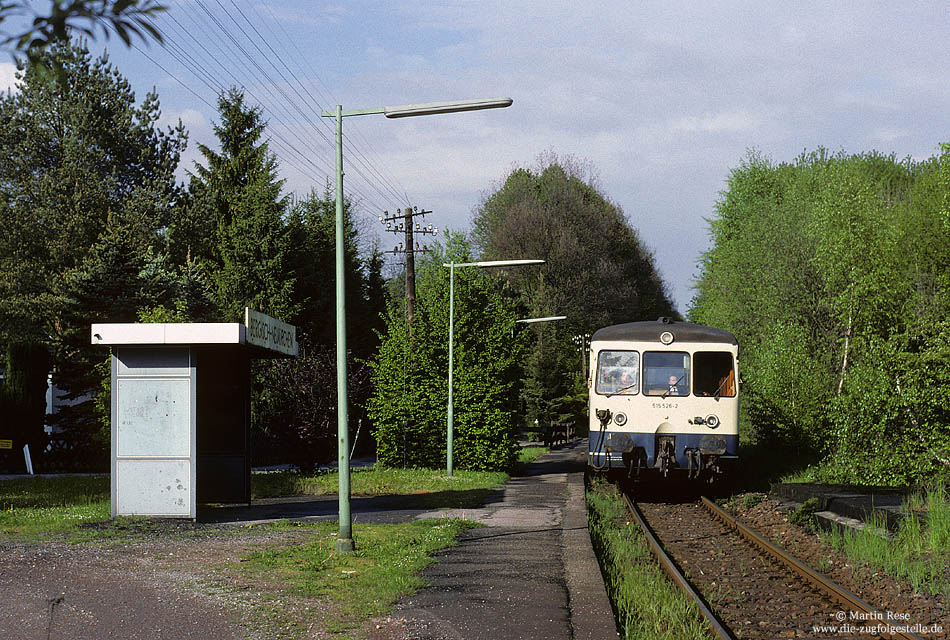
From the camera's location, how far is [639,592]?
393 inches

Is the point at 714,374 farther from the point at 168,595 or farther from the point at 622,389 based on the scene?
the point at 168,595

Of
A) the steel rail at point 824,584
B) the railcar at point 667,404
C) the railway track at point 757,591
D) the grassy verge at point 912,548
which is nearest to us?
the steel rail at point 824,584

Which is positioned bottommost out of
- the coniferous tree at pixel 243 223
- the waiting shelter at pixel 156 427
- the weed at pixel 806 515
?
the weed at pixel 806 515

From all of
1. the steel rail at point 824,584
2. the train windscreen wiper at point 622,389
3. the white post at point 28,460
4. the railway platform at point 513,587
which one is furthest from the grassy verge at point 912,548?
the white post at point 28,460

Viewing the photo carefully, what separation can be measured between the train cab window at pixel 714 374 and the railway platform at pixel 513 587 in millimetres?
3600

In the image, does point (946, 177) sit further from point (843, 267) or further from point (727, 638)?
point (727, 638)

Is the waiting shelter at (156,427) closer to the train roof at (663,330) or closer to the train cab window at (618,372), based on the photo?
the train cab window at (618,372)

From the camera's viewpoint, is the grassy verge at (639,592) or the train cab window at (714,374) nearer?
the grassy verge at (639,592)

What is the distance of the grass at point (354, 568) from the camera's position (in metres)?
8.96

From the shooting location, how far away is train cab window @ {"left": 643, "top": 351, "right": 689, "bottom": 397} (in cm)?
1908

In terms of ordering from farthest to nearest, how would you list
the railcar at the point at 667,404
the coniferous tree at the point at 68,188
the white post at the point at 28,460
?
the coniferous tree at the point at 68,188 → the white post at the point at 28,460 → the railcar at the point at 667,404


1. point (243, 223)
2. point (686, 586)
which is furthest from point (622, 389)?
point (243, 223)

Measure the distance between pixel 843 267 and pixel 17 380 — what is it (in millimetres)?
26877

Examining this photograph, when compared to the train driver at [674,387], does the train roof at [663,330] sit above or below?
above
